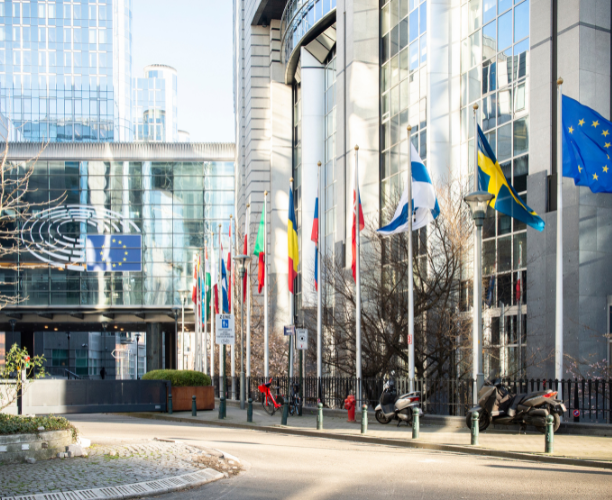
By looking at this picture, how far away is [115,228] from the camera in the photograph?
66.2 meters

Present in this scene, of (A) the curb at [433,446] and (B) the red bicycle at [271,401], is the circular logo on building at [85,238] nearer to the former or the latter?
(B) the red bicycle at [271,401]

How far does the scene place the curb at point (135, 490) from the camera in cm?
948

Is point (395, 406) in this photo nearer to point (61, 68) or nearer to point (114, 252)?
point (114, 252)

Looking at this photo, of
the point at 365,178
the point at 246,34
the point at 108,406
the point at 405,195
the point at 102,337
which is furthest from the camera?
the point at 102,337

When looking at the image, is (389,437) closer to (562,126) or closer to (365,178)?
(562,126)

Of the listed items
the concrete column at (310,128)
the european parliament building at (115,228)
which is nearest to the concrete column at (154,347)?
the european parliament building at (115,228)

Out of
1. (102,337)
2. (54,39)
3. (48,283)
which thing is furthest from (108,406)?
(54,39)

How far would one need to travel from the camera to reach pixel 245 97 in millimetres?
62812

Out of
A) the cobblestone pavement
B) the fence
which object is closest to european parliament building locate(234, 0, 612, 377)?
the fence

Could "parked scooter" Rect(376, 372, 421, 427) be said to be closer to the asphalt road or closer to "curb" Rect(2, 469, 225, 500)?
the asphalt road

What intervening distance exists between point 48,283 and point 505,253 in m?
48.0

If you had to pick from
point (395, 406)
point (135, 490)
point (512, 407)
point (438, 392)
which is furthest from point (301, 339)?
point (135, 490)

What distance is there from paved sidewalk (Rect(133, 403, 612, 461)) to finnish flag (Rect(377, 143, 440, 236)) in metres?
5.59

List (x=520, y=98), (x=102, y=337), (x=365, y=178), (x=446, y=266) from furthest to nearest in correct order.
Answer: (x=102, y=337)
(x=365, y=178)
(x=520, y=98)
(x=446, y=266)
